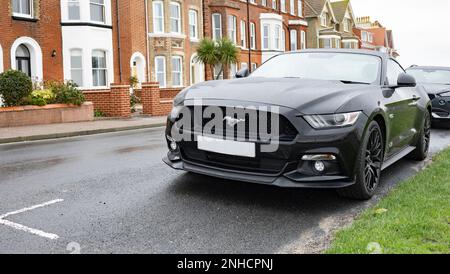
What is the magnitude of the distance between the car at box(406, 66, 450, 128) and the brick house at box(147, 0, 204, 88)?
58.4 feet

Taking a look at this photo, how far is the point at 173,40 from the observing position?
96.8 feet

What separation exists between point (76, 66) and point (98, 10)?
3205 millimetres

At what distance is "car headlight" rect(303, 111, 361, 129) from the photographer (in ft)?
14.9

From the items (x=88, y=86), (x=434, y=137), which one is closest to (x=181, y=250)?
(x=434, y=137)

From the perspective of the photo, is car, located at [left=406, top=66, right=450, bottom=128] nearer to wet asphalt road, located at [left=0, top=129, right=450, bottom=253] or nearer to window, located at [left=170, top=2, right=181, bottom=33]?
wet asphalt road, located at [left=0, top=129, right=450, bottom=253]

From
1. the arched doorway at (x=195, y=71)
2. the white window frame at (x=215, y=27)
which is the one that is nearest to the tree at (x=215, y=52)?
the arched doorway at (x=195, y=71)

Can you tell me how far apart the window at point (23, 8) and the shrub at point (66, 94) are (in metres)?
5.74

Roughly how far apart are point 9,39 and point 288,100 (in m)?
19.0

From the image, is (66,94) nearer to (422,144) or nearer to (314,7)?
(422,144)

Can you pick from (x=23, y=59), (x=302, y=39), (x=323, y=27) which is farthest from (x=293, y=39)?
(x=23, y=59)

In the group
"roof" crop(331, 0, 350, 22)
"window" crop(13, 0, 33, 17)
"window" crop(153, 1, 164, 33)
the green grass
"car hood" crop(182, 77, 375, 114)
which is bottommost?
the green grass

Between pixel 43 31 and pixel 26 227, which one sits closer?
pixel 26 227

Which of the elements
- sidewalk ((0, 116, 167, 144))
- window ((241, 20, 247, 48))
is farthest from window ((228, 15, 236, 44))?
sidewalk ((0, 116, 167, 144))

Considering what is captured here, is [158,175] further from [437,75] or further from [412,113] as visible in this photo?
[437,75]
